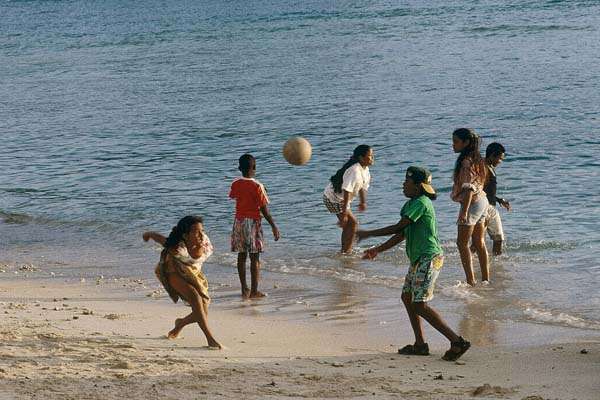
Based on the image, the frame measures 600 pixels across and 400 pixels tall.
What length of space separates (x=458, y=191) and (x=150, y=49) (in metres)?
34.5

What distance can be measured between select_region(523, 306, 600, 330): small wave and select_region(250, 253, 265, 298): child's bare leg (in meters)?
2.63

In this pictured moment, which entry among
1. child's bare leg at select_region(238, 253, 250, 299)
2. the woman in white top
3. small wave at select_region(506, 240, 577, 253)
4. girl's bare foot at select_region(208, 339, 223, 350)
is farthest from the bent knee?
small wave at select_region(506, 240, 577, 253)

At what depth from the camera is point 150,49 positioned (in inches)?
1724

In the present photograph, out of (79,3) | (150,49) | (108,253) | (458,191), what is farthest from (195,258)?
(79,3)

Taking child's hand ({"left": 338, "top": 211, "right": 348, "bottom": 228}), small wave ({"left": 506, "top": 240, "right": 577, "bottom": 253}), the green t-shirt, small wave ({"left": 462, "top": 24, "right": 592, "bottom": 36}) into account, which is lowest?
small wave ({"left": 506, "top": 240, "right": 577, "bottom": 253})

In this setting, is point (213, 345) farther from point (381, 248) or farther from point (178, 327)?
point (381, 248)

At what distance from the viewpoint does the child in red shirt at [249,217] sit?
1065 cm

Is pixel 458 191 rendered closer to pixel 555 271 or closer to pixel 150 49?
pixel 555 271

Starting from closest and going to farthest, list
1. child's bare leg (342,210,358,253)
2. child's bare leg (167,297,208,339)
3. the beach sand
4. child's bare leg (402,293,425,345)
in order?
the beach sand
child's bare leg (402,293,425,345)
child's bare leg (167,297,208,339)
child's bare leg (342,210,358,253)

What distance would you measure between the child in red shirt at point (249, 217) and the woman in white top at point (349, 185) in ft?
4.60

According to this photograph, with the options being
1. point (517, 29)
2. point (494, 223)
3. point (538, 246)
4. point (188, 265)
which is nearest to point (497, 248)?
point (494, 223)

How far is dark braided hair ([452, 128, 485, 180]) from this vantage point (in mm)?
10234

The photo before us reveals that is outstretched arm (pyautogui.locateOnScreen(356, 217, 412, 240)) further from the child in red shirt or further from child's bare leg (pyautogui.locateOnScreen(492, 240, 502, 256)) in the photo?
child's bare leg (pyautogui.locateOnScreen(492, 240, 502, 256))

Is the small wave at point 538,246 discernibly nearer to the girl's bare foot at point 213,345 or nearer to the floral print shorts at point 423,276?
the floral print shorts at point 423,276
